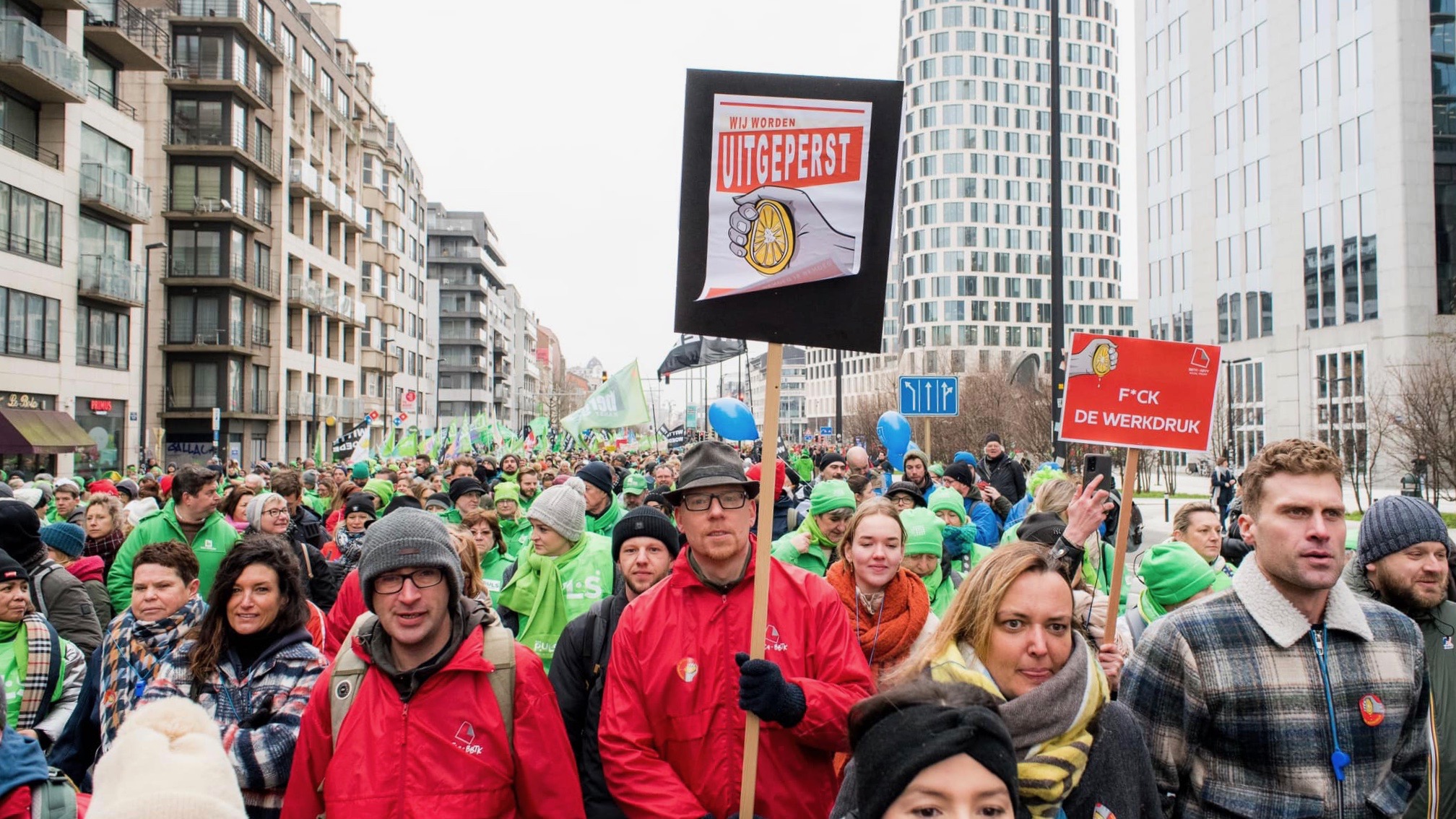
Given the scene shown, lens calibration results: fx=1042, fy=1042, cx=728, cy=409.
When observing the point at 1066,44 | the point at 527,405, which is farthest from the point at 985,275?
the point at 527,405

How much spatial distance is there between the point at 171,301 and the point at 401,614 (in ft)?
167

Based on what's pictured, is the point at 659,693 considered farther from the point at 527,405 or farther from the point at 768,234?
the point at 527,405

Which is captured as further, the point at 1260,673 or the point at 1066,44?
the point at 1066,44

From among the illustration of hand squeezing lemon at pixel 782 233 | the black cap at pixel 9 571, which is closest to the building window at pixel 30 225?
the black cap at pixel 9 571

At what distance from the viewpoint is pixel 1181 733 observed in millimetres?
3131

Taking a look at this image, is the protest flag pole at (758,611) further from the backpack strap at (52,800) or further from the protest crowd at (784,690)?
the backpack strap at (52,800)

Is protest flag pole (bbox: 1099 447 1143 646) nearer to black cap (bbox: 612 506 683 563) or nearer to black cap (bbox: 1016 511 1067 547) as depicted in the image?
black cap (bbox: 1016 511 1067 547)

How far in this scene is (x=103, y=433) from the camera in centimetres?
3525

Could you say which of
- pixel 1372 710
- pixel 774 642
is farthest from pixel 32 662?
pixel 1372 710

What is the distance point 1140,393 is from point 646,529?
7.97ft

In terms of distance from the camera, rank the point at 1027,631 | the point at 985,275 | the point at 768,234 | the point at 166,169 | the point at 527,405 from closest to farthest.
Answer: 1. the point at 1027,631
2. the point at 768,234
3. the point at 166,169
4. the point at 985,275
5. the point at 527,405

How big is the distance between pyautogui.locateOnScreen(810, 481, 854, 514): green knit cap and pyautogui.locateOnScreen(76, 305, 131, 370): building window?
112 feet

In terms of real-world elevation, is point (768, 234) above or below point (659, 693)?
Answer: above

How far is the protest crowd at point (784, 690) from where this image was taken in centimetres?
260
